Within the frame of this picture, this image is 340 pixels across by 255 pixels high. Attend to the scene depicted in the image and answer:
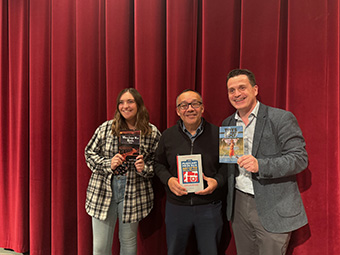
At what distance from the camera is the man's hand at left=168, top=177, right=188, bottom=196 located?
140cm

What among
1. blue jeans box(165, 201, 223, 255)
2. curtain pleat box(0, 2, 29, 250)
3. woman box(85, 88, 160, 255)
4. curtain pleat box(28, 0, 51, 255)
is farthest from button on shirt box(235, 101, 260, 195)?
curtain pleat box(0, 2, 29, 250)

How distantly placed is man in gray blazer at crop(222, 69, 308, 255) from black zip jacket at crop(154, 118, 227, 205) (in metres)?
0.16

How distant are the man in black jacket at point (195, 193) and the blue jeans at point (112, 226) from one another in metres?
0.34

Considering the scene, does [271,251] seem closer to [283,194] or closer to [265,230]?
[265,230]

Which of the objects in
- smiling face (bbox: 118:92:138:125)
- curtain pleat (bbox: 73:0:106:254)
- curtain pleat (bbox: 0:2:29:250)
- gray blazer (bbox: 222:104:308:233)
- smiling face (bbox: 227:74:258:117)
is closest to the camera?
gray blazer (bbox: 222:104:308:233)

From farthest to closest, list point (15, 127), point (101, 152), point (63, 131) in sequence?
1. point (15, 127)
2. point (63, 131)
3. point (101, 152)

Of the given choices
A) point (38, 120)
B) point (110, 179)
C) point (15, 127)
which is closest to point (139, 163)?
point (110, 179)

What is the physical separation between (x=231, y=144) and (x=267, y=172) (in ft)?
0.87

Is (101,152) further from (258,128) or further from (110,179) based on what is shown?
(258,128)

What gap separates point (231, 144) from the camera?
1.31 meters

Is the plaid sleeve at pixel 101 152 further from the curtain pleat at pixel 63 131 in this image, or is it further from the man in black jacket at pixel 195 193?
the curtain pleat at pixel 63 131

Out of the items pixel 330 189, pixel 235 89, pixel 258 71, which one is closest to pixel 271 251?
pixel 330 189

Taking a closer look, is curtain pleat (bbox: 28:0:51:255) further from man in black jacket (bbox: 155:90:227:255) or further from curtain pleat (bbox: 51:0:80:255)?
man in black jacket (bbox: 155:90:227:255)

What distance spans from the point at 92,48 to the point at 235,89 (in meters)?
1.55
